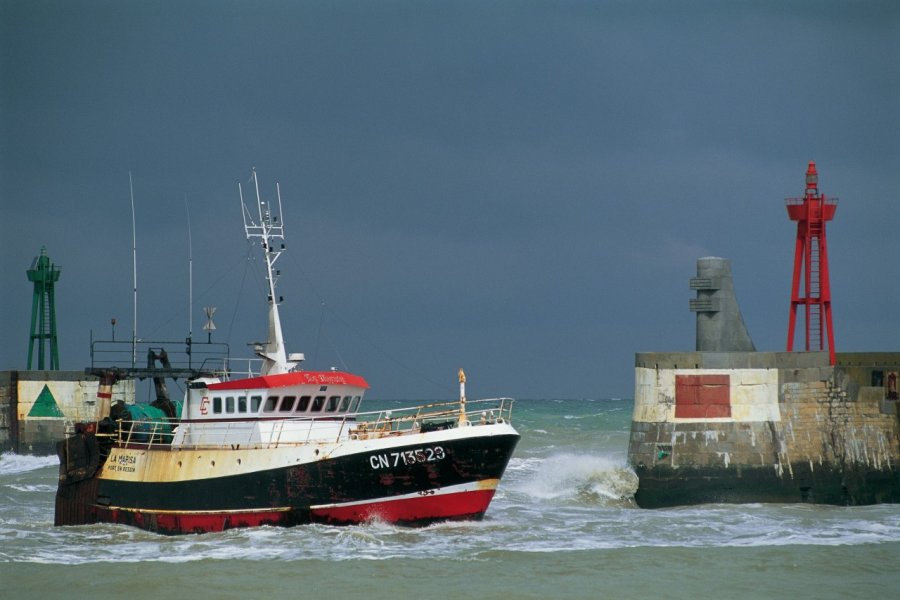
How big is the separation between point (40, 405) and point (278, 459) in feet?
92.6

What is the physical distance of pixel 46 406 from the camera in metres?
52.6

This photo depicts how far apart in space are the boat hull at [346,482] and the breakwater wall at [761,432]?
6.21 metres

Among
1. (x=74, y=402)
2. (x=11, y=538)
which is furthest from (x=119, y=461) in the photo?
(x=74, y=402)

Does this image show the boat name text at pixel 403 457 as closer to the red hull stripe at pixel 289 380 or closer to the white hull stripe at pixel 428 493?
the white hull stripe at pixel 428 493

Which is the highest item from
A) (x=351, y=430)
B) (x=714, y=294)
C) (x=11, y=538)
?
(x=714, y=294)

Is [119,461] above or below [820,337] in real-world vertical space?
below

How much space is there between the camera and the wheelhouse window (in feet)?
94.3

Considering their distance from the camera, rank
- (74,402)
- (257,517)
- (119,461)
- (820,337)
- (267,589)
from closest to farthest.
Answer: (267,589)
(257,517)
(119,461)
(820,337)
(74,402)

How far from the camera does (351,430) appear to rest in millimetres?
28703

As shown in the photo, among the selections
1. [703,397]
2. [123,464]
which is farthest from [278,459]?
[703,397]

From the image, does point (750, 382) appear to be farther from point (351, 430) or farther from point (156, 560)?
point (156, 560)

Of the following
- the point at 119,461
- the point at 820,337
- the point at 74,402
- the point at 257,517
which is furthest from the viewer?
the point at 74,402

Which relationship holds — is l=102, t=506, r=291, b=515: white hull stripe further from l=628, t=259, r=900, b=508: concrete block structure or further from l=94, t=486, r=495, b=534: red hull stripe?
l=628, t=259, r=900, b=508: concrete block structure

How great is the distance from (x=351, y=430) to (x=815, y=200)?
15177 millimetres
